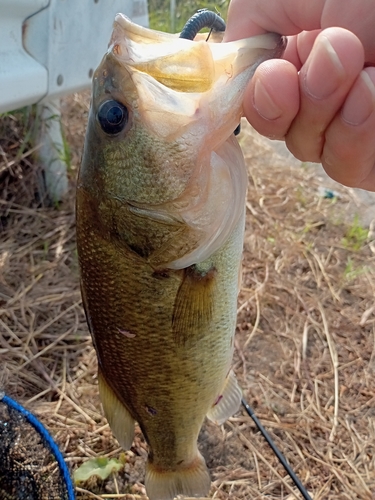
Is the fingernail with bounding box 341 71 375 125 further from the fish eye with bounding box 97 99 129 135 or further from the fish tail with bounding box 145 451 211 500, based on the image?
the fish tail with bounding box 145 451 211 500

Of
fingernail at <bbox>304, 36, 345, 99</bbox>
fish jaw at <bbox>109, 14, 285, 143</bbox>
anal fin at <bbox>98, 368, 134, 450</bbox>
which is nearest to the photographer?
fingernail at <bbox>304, 36, 345, 99</bbox>

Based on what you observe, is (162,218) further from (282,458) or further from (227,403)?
(282,458)

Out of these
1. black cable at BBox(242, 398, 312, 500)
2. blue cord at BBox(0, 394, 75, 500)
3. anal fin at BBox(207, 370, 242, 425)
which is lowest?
black cable at BBox(242, 398, 312, 500)

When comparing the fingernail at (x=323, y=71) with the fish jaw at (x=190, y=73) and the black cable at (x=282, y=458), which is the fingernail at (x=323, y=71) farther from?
the black cable at (x=282, y=458)

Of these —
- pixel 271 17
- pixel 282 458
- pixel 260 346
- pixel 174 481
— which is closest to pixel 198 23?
pixel 271 17

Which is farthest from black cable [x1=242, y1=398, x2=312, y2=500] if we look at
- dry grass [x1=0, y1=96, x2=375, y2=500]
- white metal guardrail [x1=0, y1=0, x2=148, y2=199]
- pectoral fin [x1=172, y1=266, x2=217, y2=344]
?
white metal guardrail [x1=0, y1=0, x2=148, y2=199]

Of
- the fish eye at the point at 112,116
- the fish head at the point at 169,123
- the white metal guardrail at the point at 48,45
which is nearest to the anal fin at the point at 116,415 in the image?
the fish head at the point at 169,123
